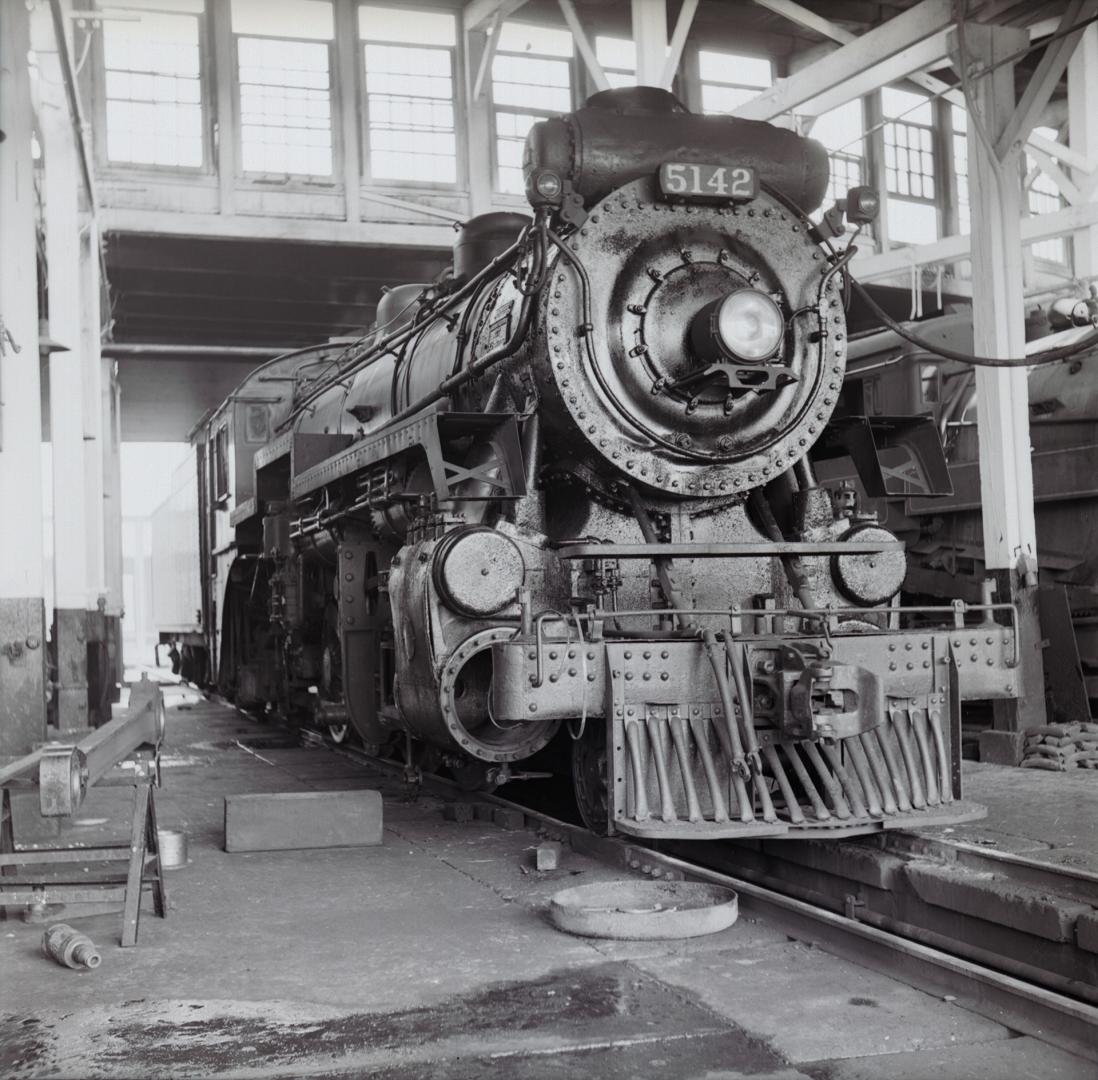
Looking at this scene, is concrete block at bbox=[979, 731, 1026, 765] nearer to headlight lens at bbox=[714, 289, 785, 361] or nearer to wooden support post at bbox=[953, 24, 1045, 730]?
wooden support post at bbox=[953, 24, 1045, 730]

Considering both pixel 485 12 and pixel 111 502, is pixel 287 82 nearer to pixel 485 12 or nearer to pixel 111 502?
pixel 485 12

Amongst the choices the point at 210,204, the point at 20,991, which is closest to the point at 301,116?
the point at 210,204

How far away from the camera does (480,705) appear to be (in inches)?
211

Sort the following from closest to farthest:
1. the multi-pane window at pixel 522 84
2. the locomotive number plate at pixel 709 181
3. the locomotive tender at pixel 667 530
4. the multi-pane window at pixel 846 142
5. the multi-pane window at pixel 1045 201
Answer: the locomotive tender at pixel 667 530 < the locomotive number plate at pixel 709 181 < the multi-pane window at pixel 522 84 < the multi-pane window at pixel 846 142 < the multi-pane window at pixel 1045 201

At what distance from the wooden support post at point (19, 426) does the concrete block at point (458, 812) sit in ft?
6.96

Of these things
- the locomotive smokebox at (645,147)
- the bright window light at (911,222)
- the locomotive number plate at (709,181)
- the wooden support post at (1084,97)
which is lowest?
the locomotive number plate at (709,181)

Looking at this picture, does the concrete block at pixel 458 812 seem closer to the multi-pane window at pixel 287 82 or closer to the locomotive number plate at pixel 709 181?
the locomotive number plate at pixel 709 181

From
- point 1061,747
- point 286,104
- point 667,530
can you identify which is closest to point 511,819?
point 667,530

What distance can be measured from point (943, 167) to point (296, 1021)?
57.1 ft

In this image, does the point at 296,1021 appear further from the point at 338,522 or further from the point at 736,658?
the point at 338,522

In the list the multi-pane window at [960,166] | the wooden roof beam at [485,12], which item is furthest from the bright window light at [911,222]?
the wooden roof beam at [485,12]

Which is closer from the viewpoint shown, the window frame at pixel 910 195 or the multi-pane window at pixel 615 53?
the multi-pane window at pixel 615 53

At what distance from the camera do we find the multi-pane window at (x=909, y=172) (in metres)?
17.7

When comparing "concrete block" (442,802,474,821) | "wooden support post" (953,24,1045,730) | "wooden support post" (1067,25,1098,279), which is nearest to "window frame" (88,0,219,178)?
"wooden support post" (953,24,1045,730)
